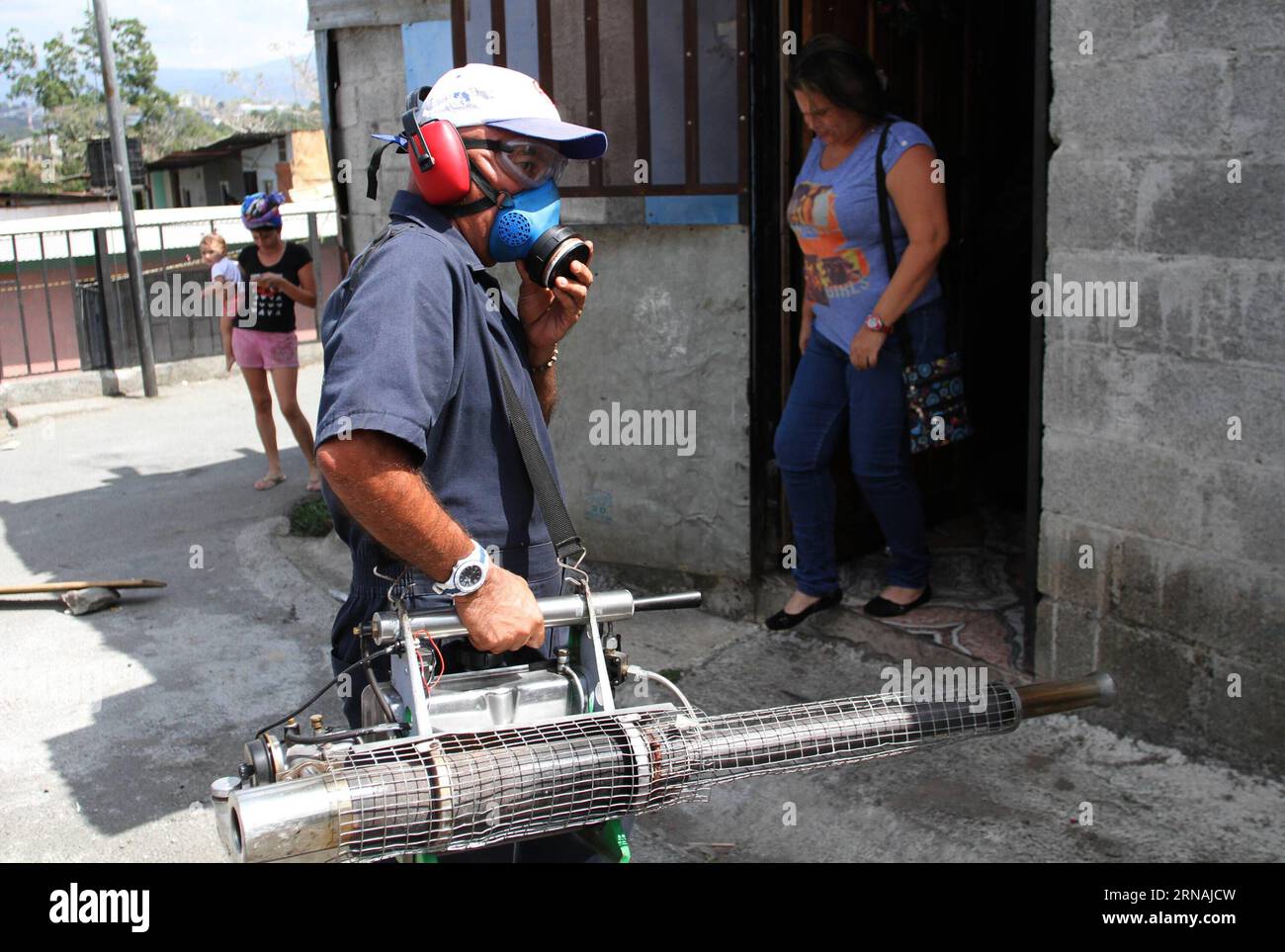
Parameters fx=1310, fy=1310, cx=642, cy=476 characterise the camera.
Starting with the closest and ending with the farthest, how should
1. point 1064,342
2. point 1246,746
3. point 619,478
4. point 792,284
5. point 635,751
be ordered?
1. point 635,751
2. point 1246,746
3. point 1064,342
4. point 792,284
5. point 619,478

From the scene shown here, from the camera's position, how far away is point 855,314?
473 cm

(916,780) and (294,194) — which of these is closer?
(916,780)

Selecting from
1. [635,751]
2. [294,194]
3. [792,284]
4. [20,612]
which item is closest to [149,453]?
[20,612]

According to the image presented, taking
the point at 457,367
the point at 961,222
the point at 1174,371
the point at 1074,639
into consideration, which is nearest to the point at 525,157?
the point at 457,367

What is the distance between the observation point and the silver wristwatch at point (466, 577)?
7.66ft

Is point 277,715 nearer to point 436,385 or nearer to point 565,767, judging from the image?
point 436,385

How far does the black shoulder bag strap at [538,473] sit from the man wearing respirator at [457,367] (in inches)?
0.6

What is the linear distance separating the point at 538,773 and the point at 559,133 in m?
1.23

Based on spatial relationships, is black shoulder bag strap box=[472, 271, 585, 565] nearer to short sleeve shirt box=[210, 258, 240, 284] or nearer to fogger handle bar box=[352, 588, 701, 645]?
fogger handle bar box=[352, 588, 701, 645]

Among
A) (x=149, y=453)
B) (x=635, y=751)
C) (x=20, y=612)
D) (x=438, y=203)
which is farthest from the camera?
(x=149, y=453)

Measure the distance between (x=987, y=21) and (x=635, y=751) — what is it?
461 cm

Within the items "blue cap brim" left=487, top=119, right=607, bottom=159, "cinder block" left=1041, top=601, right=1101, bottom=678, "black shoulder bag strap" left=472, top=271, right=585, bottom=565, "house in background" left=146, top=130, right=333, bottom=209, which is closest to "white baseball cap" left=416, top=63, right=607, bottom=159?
"blue cap brim" left=487, top=119, right=607, bottom=159
